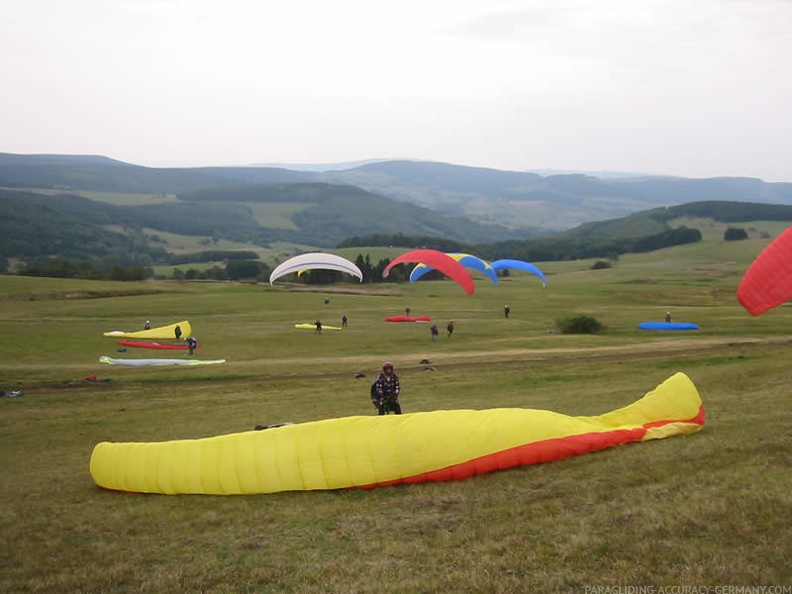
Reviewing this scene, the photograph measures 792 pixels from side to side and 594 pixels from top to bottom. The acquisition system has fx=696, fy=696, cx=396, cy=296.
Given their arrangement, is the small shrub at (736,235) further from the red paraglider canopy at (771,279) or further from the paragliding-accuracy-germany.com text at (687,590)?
the paragliding-accuracy-germany.com text at (687,590)

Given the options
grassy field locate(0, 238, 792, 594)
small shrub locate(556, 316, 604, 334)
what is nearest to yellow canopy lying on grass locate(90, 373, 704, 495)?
grassy field locate(0, 238, 792, 594)

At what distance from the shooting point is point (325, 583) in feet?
26.0

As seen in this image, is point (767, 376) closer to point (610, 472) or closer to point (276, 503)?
point (610, 472)

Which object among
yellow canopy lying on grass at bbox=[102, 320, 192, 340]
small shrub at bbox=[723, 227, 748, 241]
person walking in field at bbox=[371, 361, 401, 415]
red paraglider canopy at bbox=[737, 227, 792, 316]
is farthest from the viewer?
small shrub at bbox=[723, 227, 748, 241]

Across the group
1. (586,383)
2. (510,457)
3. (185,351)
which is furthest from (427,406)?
(185,351)

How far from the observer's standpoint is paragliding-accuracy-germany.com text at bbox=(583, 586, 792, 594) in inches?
265

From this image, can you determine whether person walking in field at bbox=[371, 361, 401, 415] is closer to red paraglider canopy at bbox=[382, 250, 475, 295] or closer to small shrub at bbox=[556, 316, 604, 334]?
red paraglider canopy at bbox=[382, 250, 475, 295]

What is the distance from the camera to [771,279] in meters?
21.6

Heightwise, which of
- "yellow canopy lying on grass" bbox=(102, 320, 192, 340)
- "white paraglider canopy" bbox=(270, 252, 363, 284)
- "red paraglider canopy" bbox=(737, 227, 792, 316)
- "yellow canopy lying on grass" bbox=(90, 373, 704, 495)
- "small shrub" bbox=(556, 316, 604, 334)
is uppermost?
"red paraglider canopy" bbox=(737, 227, 792, 316)

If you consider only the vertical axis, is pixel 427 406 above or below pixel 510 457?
below

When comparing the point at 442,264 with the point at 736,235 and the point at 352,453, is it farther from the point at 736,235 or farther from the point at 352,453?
the point at 736,235

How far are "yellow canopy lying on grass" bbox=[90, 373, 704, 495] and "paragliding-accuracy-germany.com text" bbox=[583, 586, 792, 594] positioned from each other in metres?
4.87

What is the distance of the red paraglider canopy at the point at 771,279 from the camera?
21172mm

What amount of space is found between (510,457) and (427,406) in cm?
893
